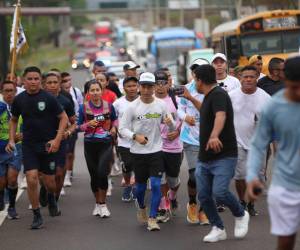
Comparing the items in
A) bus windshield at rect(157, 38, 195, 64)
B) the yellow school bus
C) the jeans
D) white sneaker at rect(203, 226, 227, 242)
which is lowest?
bus windshield at rect(157, 38, 195, 64)

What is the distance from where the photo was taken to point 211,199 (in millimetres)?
10188

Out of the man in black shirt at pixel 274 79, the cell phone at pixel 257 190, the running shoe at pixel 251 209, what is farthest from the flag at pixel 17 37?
the cell phone at pixel 257 190

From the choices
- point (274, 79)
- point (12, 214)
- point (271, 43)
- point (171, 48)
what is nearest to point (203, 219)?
point (12, 214)

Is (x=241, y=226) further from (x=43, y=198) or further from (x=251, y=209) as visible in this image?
(x=43, y=198)

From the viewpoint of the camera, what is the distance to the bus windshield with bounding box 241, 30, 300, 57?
84.4 feet

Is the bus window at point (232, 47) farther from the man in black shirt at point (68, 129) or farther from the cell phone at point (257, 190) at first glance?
the cell phone at point (257, 190)

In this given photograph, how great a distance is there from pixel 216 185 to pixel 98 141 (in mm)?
2873

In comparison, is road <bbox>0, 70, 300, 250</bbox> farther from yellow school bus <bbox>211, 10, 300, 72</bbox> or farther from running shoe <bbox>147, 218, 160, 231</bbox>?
yellow school bus <bbox>211, 10, 300, 72</bbox>

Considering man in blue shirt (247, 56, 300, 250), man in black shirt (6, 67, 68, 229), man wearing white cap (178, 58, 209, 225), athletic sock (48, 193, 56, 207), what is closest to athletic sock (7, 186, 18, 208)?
athletic sock (48, 193, 56, 207)

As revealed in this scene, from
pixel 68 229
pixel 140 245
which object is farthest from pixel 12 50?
pixel 140 245

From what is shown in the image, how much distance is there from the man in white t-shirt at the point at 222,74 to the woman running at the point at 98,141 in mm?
1420

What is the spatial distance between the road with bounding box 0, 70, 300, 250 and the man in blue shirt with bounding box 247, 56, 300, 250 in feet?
9.28

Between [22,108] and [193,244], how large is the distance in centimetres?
281

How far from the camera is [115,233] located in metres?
11.3
